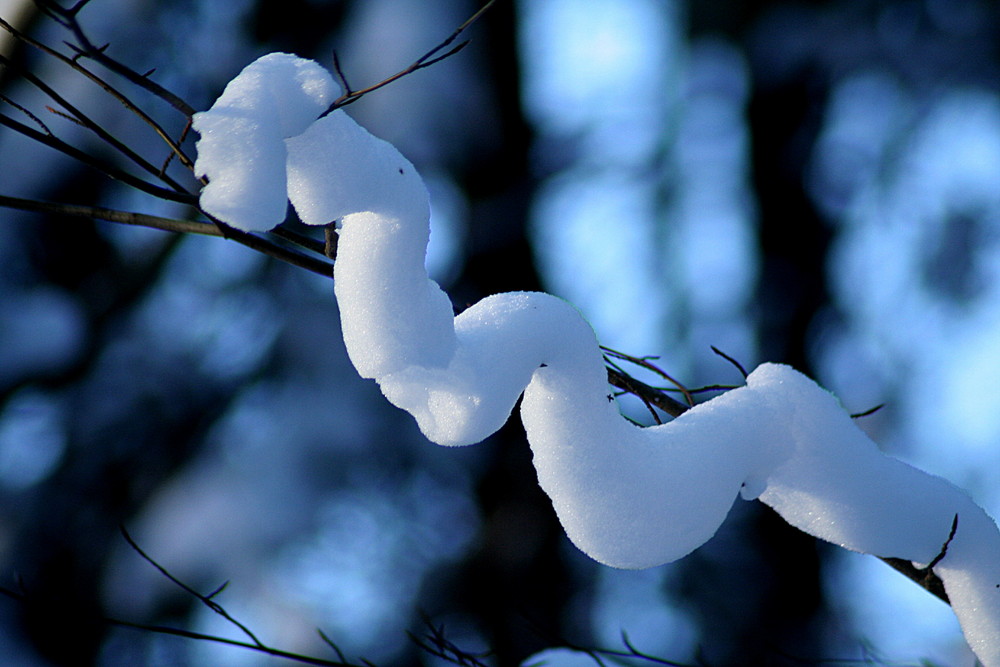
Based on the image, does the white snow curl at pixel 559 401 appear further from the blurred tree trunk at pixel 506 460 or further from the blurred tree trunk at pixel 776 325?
the blurred tree trunk at pixel 776 325

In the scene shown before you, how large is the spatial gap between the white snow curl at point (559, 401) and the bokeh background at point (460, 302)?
1.33 m

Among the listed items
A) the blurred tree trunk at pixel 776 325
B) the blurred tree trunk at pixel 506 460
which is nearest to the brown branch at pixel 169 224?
the blurred tree trunk at pixel 506 460

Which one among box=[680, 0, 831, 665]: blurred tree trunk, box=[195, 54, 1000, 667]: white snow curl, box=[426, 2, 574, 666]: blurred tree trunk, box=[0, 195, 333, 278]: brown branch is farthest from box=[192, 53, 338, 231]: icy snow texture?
box=[680, 0, 831, 665]: blurred tree trunk

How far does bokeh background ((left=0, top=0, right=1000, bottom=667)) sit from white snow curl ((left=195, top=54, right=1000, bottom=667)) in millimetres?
1325

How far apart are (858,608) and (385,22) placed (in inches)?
77.3

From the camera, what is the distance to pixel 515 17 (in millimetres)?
2170

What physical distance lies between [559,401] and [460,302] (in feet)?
4.28

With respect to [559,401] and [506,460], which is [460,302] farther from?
[559,401]

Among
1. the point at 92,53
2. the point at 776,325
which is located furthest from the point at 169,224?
the point at 776,325

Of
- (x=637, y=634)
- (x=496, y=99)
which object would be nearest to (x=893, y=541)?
(x=637, y=634)

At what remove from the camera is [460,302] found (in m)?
1.70

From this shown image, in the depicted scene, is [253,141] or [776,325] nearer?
[253,141]

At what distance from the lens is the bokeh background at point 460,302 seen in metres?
1.80

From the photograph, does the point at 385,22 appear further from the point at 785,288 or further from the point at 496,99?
the point at 785,288
